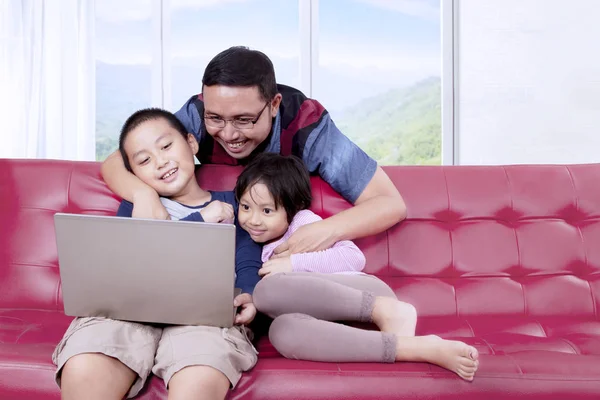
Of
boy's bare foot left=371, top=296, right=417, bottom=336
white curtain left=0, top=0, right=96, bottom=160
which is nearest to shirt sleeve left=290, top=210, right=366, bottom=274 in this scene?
boy's bare foot left=371, top=296, right=417, bottom=336

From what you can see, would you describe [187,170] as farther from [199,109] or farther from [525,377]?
[525,377]

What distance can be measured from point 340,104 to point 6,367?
380cm

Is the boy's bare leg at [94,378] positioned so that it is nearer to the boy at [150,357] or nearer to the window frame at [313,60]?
the boy at [150,357]

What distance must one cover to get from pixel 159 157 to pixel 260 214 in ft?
1.02

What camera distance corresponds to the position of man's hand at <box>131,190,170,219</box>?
66.5 inches

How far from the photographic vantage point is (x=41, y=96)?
3961 mm

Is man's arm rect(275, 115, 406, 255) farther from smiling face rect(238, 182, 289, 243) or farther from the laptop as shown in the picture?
the laptop

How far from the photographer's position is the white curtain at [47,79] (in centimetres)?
381

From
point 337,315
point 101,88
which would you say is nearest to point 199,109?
point 337,315

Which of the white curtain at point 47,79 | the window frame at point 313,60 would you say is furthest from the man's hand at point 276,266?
the window frame at point 313,60

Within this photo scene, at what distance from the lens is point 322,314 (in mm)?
1523

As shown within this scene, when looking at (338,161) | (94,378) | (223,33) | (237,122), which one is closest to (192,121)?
(237,122)

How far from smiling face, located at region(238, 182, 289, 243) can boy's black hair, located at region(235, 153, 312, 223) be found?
0.01 meters

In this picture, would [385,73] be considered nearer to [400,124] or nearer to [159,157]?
[400,124]
